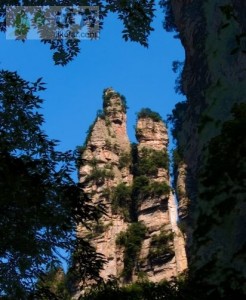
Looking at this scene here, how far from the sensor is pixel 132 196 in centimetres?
5131

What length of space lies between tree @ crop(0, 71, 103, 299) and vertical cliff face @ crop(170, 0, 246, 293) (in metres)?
4.96

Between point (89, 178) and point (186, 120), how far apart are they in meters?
48.1

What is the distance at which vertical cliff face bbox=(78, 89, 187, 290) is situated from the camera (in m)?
45.3

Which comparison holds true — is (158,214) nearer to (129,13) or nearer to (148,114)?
(148,114)

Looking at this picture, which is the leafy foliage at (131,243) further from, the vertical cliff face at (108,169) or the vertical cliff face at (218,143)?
the vertical cliff face at (218,143)

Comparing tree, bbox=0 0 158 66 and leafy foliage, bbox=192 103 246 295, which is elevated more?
tree, bbox=0 0 158 66

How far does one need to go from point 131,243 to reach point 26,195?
38.6 m

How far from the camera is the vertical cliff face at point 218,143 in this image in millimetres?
2830

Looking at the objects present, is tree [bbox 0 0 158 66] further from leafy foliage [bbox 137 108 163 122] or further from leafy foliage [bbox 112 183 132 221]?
leafy foliage [bbox 137 108 163 122]

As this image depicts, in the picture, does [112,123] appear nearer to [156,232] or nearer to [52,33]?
[156,232]

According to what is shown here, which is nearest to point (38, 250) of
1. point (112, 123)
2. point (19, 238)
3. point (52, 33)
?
point (19, 238)

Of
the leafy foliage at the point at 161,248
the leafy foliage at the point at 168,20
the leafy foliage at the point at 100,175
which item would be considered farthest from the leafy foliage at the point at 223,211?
the leafy foliage at the point at 100,175

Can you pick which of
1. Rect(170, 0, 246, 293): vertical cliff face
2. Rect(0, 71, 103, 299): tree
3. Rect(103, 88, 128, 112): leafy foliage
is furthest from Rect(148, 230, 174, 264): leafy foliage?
Rect(170, 0, 246, 293): vertical cliff face

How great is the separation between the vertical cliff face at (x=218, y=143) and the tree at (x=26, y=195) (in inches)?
195
